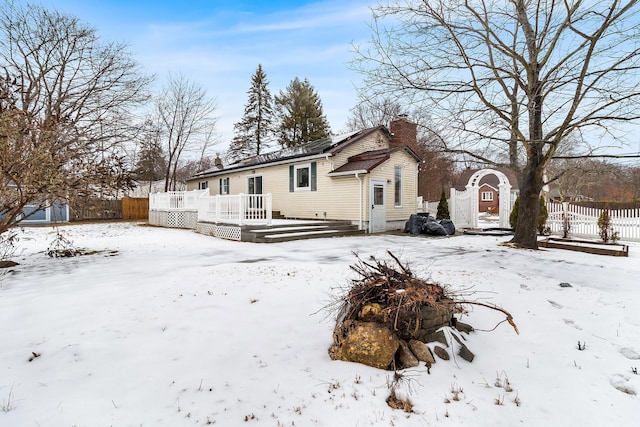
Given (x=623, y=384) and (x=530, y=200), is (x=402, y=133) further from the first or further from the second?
(x=623, y=384)

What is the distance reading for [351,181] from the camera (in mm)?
12703

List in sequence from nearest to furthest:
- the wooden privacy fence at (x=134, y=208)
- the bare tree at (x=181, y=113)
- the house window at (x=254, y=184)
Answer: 1. the house window at (x=254, y=184)
2. the wooden privacy fence at (x=134, y=208)
3. the bare tree at (x=181, y=113)

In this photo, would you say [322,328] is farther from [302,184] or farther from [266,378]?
[302,184]

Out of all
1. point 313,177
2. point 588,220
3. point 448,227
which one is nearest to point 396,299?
point 448,227

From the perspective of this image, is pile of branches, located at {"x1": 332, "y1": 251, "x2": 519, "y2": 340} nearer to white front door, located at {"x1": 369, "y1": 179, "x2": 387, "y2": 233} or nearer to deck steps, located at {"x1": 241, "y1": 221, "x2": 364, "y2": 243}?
deck steps, located at {"x1": 241, "y1": 221, "x2": 364, "y2": 243}

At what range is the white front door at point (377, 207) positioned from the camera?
498 inches

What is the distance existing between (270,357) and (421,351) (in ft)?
4.47

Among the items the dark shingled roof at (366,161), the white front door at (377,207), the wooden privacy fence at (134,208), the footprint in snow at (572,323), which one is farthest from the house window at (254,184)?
the footprint in snow at (572,323)

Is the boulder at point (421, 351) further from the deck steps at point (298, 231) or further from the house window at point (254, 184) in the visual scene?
the house window at point (254, 184)

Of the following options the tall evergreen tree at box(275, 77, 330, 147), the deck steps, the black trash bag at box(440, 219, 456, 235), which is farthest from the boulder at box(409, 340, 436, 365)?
the tall evergreen tree at box(275, 77, 330, 147)

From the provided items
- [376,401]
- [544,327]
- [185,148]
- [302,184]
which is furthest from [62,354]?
[185,148]

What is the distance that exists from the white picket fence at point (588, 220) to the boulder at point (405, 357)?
1114 centimetres

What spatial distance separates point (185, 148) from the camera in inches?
963

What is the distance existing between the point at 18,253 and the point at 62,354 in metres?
7.08
